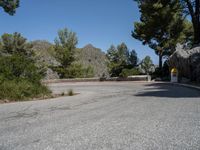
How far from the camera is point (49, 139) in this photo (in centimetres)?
533

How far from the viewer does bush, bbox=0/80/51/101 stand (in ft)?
44.0

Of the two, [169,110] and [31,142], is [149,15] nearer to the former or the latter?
[169,110]

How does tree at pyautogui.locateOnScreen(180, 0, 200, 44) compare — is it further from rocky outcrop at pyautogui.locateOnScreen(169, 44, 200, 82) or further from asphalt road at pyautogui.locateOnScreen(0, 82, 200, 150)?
asphalt road at pyautogui.locateOnScreen(0, 82, 200, 150)

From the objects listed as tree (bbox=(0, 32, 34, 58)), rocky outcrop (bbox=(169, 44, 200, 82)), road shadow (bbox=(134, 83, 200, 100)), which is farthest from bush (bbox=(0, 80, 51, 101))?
tree (bbox=(0, 32, 34, 58))

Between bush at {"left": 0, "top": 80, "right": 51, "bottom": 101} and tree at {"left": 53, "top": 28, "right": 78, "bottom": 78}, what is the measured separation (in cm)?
2825

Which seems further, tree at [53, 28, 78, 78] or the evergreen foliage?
tree at [53, 28, 78, 78]

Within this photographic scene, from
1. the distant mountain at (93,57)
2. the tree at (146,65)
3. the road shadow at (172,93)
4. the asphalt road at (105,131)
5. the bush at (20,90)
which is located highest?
the distant mountain at (93,57)

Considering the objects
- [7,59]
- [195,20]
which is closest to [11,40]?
[195,20]

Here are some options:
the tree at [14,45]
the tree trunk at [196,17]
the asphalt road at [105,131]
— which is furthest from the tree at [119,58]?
the asphalt road at [105,131]

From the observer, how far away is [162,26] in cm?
3356

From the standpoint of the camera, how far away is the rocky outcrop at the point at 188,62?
22148 mm

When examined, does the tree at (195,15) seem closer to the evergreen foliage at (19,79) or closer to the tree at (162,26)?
the tree at (162,26)

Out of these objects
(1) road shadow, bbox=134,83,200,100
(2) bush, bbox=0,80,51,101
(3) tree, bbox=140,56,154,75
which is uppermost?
(3) tree, bbox=140,56,154,75

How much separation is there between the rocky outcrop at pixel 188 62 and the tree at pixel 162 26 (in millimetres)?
6201
